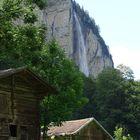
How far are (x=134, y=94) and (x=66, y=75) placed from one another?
4585 centimetres

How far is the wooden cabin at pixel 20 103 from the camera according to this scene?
25.0m

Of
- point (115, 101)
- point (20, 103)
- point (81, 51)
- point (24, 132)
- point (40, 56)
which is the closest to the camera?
point (20, 103)

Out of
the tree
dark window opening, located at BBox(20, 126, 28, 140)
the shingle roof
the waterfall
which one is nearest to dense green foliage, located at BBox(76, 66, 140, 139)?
the tree

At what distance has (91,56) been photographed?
13662 centimetres

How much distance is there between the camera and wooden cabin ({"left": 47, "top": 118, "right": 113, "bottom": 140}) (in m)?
44.2

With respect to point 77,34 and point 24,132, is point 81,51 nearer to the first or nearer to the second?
point 77,34

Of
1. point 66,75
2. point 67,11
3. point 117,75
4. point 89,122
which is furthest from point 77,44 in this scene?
point 66,75

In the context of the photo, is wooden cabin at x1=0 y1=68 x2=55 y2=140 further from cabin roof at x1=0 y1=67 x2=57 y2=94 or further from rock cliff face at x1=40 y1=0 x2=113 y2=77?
rock cliff face at x1=40 y1=0 x2=113 y2=77

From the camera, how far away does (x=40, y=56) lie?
31359mm

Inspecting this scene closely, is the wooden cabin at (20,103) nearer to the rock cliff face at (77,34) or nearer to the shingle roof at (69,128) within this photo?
the shingle roof at (69,128)

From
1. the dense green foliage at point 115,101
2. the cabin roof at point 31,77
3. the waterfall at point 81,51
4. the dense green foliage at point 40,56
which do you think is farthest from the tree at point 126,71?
the cabin roof at point 31,77

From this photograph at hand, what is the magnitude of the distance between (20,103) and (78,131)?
19.3m

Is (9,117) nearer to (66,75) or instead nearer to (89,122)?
(66,75)

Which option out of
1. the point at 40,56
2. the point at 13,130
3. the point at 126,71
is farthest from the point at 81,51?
the point at 13,130
